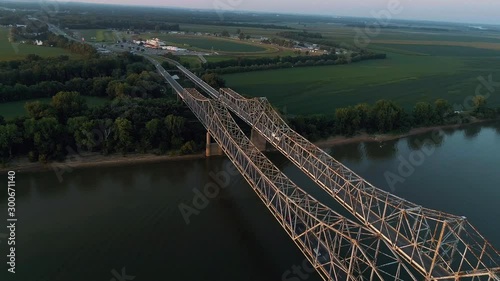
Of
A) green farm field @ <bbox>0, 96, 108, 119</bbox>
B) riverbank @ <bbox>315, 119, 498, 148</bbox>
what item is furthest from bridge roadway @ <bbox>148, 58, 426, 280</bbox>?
riverbank @ <bbox>315, 119, 498, 148</bbox>

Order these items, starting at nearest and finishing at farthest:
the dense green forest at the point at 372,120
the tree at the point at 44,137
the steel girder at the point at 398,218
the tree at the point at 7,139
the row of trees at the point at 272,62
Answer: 1. the steel girder at the point at 398,218
2. the tree at the point at 7,139
3. the tree at the point at 44,137
4. the dense green forest at the point at 372,120
5. the row of trees at the point at 272,62

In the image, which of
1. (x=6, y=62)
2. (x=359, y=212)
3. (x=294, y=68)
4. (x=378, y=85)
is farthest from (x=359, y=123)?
(x=6, y=62)

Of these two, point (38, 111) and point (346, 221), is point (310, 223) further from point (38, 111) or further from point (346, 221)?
point (38, 111)

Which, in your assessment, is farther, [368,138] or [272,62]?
[272,62]

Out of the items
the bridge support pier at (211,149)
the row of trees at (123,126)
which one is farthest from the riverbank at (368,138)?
the bridge support pier at (211,149)

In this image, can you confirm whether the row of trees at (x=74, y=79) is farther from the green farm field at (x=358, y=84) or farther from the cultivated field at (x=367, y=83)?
the cultivated field at (x=367, y=83)

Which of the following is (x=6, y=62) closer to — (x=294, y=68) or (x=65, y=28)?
(x=294, y=68)

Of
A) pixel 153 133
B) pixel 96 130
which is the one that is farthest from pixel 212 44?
pixel 96 130
